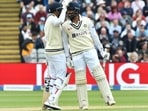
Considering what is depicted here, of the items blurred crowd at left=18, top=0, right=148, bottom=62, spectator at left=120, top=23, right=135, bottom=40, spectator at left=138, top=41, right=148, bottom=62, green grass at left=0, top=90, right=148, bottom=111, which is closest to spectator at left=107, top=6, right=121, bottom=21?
blurred crowd at left=18, top=0, right=148, bottom=62

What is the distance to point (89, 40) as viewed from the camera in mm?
16234

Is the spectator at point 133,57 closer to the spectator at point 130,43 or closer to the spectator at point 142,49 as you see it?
the spectator at point 142,49

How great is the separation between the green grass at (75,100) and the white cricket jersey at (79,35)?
4.42 feet

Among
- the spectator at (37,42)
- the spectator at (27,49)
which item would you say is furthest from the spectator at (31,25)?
the spectator at (27,49)

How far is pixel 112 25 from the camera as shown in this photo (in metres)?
28.6

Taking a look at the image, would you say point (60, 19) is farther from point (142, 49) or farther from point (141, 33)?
point (141, 33)

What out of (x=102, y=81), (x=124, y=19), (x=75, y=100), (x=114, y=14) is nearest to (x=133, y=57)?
(x=124, y=19)

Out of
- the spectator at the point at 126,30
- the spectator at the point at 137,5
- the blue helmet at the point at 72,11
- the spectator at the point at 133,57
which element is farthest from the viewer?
the spectator at the point at 137,5

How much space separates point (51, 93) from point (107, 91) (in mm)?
1232

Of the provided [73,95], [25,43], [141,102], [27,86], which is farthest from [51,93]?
[25,43]

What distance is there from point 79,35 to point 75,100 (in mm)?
4128

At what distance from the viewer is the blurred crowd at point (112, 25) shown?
1068 inches

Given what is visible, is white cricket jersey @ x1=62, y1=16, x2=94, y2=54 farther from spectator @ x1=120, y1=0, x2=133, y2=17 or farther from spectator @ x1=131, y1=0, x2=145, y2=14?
spectator @ x1=131, y1=0, x2=145, y2=14

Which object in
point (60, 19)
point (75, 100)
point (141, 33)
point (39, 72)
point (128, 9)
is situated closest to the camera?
point (60, 19)
